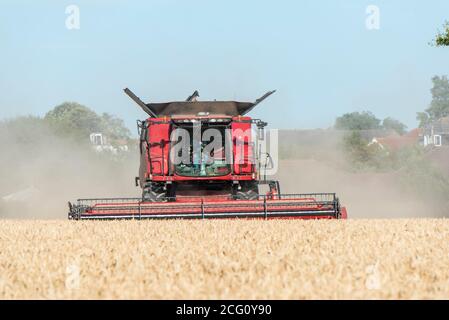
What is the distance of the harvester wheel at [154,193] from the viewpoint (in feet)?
53.3

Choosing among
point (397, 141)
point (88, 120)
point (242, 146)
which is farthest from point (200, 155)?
point (397, 141)

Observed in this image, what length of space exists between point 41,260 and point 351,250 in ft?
9.63

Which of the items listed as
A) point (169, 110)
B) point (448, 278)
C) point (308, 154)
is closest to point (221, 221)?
point (169, 110)

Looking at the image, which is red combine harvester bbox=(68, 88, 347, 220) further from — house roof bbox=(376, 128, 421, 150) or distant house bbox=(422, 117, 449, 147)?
house roof bbox=(376, 128, 421, 150)

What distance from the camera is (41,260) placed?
29.6ft

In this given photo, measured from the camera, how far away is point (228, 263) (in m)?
→ 8.33

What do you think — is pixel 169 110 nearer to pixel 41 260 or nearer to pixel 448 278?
pixel 41 260

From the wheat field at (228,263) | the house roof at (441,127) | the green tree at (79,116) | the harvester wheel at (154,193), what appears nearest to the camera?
the wheat field at (228,263)

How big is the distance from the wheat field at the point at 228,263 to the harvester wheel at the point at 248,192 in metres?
3.27

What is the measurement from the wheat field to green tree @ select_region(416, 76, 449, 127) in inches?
3808

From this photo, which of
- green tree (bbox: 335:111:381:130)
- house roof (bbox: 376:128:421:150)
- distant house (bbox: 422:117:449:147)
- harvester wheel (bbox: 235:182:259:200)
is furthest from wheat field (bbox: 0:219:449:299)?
green tree (bbox: 335:111:381:130)

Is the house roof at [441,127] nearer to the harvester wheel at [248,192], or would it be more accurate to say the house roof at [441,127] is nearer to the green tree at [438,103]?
the green tree at [438,103]

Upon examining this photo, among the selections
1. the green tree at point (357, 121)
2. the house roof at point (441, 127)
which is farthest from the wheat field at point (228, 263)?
the green tree at point (357, 121)

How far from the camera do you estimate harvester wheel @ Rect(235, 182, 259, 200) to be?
16281mm
